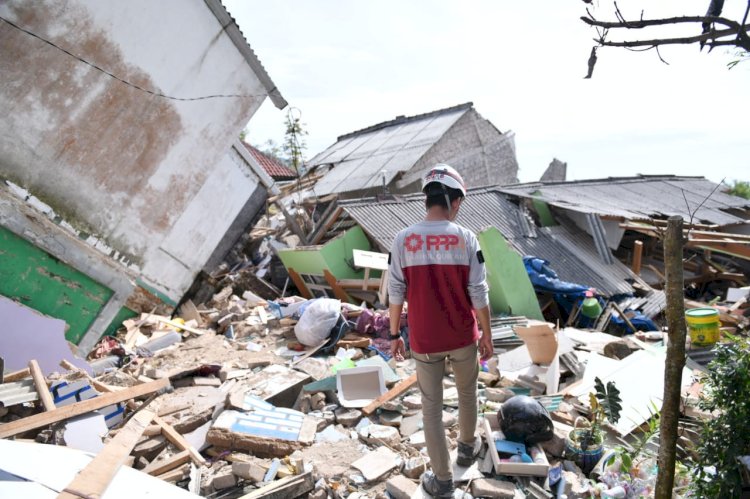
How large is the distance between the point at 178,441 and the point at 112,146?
219 inches

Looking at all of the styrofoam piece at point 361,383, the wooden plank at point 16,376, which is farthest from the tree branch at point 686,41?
the wooden plank at point 16,376

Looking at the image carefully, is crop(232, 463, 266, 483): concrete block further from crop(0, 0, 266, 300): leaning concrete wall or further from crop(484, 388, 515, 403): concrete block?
crop(0, 0, 266, 300): leaning concrete wall

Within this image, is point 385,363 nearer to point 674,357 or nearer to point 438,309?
point 438,309

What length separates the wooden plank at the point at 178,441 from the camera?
12.9ft

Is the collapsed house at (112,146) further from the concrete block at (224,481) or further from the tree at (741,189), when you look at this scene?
the tree at (741,189)

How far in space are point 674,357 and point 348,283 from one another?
7.09 meters

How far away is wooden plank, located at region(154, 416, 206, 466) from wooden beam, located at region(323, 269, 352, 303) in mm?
4880

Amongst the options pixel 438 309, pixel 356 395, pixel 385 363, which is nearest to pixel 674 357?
pixel 438 309

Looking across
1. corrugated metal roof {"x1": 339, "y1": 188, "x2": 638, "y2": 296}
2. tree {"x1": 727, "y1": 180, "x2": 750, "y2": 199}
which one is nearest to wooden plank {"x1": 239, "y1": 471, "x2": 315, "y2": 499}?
corrugated metal roof {"x1": 339, "y1": 188, "x2": 638, "y2": 296}

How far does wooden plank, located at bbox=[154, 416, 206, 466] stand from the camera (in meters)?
3.93

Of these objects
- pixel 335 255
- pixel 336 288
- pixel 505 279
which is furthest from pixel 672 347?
pixel 335 255

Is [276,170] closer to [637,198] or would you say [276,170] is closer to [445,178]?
[637,198]

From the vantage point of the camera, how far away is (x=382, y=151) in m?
19.0

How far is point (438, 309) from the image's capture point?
302 cm
